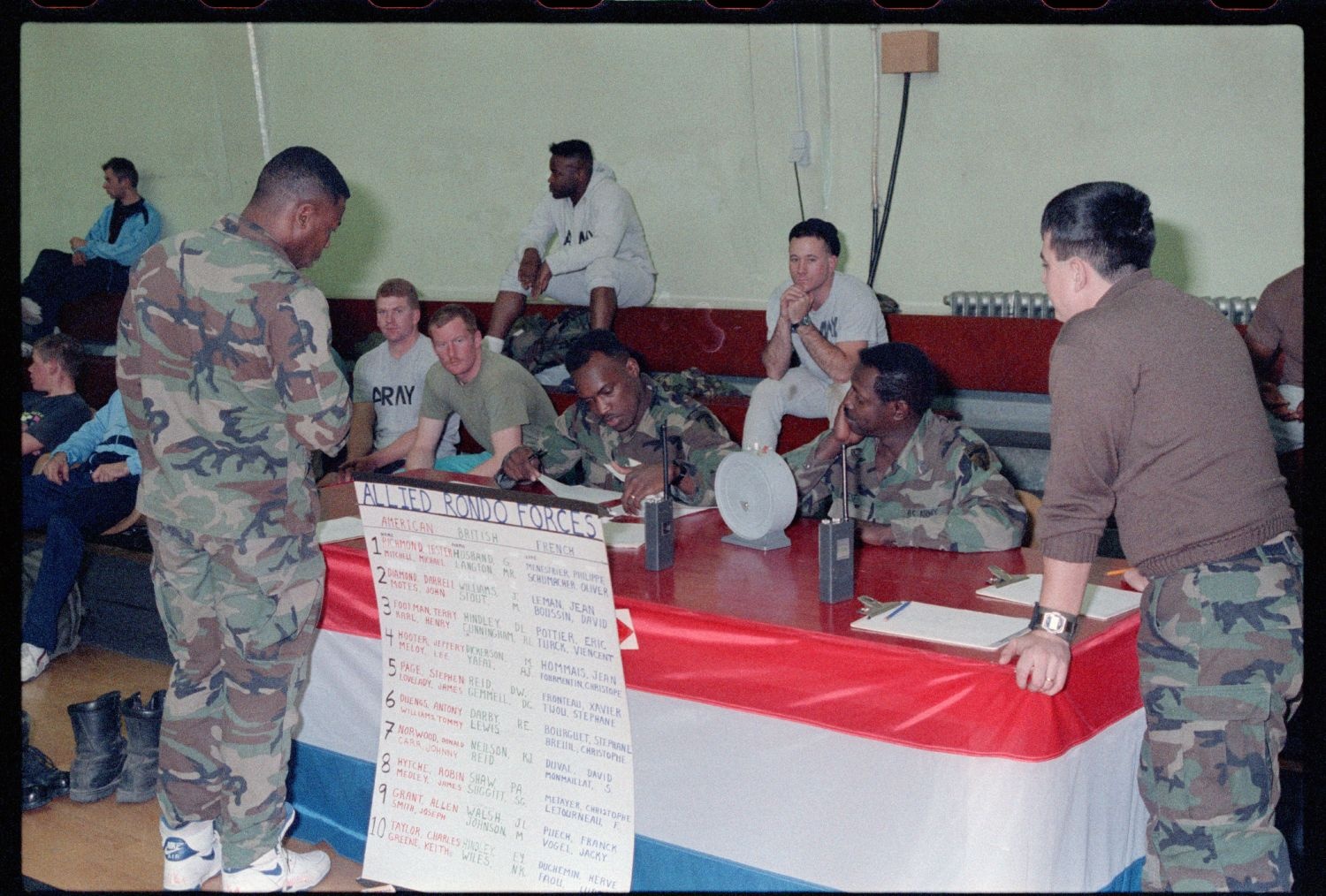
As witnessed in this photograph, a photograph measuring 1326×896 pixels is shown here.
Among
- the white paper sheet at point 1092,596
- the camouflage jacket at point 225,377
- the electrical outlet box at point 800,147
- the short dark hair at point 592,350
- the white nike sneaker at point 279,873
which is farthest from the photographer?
the electrical outlet box at point 800,147

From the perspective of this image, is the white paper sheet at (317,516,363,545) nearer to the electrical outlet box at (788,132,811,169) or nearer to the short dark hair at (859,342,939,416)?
the short dark hair at (859,342,939,416)

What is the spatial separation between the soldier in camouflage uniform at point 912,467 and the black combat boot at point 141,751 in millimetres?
1848

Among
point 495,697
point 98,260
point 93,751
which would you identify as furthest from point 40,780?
point 98,260

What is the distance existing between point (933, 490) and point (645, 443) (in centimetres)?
93

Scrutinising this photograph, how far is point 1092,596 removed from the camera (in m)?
2.31

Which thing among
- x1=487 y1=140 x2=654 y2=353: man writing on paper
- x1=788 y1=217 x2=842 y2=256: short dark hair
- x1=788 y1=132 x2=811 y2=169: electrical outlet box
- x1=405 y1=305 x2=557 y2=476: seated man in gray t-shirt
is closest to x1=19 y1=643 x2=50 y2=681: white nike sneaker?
x1=405 y1=305 x2=557 y2=476: seated man in gray t-shirt

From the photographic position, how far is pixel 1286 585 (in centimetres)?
199

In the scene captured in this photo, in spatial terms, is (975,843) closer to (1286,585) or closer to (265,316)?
(1286,585)

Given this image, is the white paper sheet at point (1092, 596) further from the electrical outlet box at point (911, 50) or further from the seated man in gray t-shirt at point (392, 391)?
the electrical outlet box at point (911, 50)

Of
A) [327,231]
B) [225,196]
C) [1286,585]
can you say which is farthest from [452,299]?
[1286,585]

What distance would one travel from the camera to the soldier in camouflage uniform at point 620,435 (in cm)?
329

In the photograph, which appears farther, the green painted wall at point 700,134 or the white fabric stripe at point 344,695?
the green painted wall at point 700,134

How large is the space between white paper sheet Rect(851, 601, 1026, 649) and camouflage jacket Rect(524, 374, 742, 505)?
1027 millimetres

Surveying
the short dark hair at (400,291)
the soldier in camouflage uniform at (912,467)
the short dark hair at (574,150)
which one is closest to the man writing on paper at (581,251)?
the short dark hair at (574,150)
